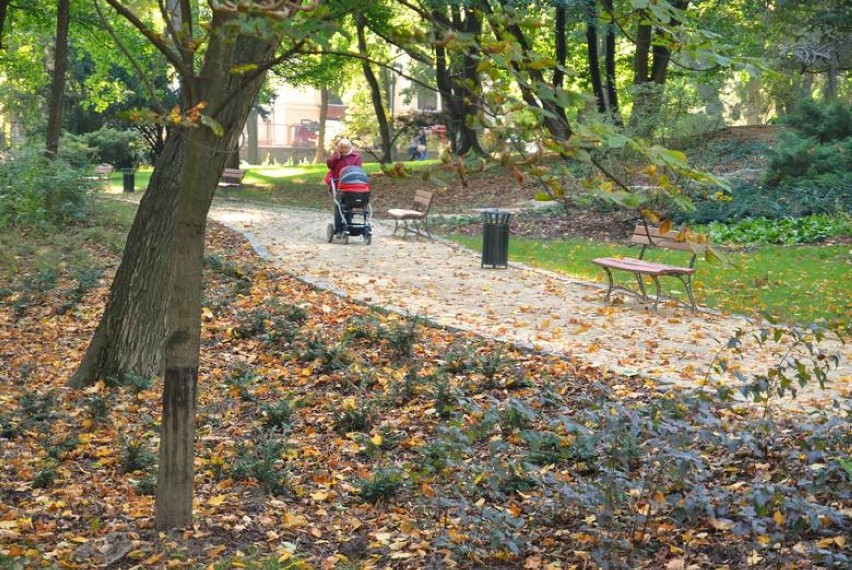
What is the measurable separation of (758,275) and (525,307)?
13.4 feet

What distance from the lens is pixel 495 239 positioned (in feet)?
47.6

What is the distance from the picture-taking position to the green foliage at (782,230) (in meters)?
17.3

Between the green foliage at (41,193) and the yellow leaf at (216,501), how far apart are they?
11.8m

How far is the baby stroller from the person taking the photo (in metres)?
16.6

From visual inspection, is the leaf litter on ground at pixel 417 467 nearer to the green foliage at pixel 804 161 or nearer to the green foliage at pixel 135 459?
the green foliage at pixel 135 459

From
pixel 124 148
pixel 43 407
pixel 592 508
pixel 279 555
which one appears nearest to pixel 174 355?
pixel 279 555

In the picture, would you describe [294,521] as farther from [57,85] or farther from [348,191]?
[57,85]

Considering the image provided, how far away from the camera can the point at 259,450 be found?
6.92 meters

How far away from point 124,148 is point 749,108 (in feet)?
107

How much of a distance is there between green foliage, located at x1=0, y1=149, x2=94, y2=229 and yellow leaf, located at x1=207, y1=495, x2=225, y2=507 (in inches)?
466

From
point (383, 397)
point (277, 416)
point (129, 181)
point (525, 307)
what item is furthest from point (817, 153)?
point (129, 181)

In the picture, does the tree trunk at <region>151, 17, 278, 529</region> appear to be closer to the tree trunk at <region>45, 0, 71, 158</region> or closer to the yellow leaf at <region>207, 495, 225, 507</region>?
the yellow leaf at <region>207, 495, 225, 507</region>

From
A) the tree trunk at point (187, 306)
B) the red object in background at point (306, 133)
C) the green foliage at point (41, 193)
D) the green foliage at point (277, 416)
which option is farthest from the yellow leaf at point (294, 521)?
the red object in background at point (306, 133)

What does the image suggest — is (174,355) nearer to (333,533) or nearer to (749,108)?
(333,533)
